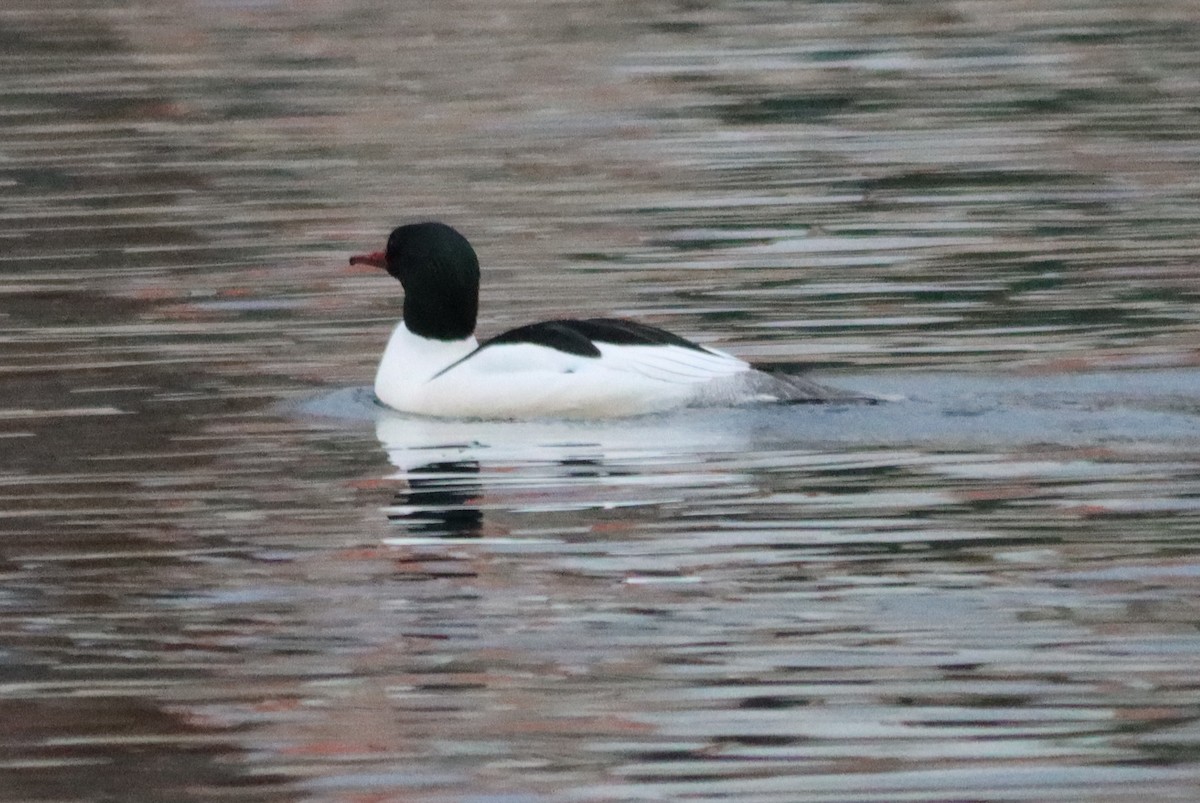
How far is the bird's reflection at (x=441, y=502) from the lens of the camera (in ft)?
31.1

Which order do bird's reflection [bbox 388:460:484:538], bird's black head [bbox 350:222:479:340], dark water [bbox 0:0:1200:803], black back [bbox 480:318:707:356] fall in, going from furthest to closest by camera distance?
bird's black head [bbox 350:222:479:340] → black back [bbox 480:318:707:356] → bird's reflection [bbox 388:460:484:538] → dark water [bbox 0:0:1200:803]

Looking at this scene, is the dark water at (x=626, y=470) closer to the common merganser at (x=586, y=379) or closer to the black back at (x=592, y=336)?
the common merganser at (x=586, y=379)

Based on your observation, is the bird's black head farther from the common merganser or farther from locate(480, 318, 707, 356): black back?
locate(480, 318, 707, 356): black back

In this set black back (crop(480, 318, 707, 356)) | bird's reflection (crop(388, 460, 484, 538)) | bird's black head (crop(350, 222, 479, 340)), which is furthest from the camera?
bird's black head (crop(350, 222, 479, 340))

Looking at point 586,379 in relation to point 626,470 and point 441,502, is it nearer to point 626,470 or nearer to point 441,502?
point 626,470

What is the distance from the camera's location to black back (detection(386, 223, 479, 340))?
1222 centimetres

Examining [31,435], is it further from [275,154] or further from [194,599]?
[275,154]

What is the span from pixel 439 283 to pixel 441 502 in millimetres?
2493

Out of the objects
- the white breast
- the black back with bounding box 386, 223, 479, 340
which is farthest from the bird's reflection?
the black back with bounding box 386, 223, 479, 340

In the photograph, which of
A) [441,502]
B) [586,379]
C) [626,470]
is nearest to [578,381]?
[586,379]

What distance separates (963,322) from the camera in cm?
1320

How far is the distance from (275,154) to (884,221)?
6062 mm

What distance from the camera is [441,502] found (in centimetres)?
995

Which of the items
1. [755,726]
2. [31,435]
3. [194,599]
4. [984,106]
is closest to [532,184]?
[984,106]
